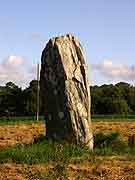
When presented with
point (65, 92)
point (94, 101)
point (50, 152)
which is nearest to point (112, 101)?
point (94, 101)

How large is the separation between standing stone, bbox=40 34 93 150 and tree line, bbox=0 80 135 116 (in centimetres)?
4605

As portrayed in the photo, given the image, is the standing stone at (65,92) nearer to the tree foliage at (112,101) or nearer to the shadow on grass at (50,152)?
the shadow on grass at (50,152)

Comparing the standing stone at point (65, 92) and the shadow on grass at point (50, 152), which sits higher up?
the standing stone at point (65, 92)

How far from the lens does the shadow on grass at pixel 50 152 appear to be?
35.3 feet

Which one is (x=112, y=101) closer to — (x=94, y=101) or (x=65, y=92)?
(x=94, y=101)

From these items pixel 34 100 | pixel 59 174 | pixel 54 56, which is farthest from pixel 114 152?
pixel 34 100

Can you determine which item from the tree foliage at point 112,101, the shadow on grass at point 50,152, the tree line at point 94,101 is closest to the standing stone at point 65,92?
the shadow on grass at point 50,152

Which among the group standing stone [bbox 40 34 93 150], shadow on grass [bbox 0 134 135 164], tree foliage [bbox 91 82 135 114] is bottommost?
shadow on grass [bbox 0 134 135 164]

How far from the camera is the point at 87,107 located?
45.5 feet

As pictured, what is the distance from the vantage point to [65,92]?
13484mm

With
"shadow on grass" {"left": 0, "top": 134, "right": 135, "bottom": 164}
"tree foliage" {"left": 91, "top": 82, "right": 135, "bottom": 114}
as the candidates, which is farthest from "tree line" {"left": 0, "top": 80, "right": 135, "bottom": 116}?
"shadow on grass" {"left": 0, "top": 134, "right": 135, "bottom": 164}

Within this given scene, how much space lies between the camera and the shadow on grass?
424 inches

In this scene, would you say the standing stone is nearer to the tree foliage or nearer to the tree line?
the tree line

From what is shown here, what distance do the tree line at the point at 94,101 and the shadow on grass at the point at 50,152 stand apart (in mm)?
46823
